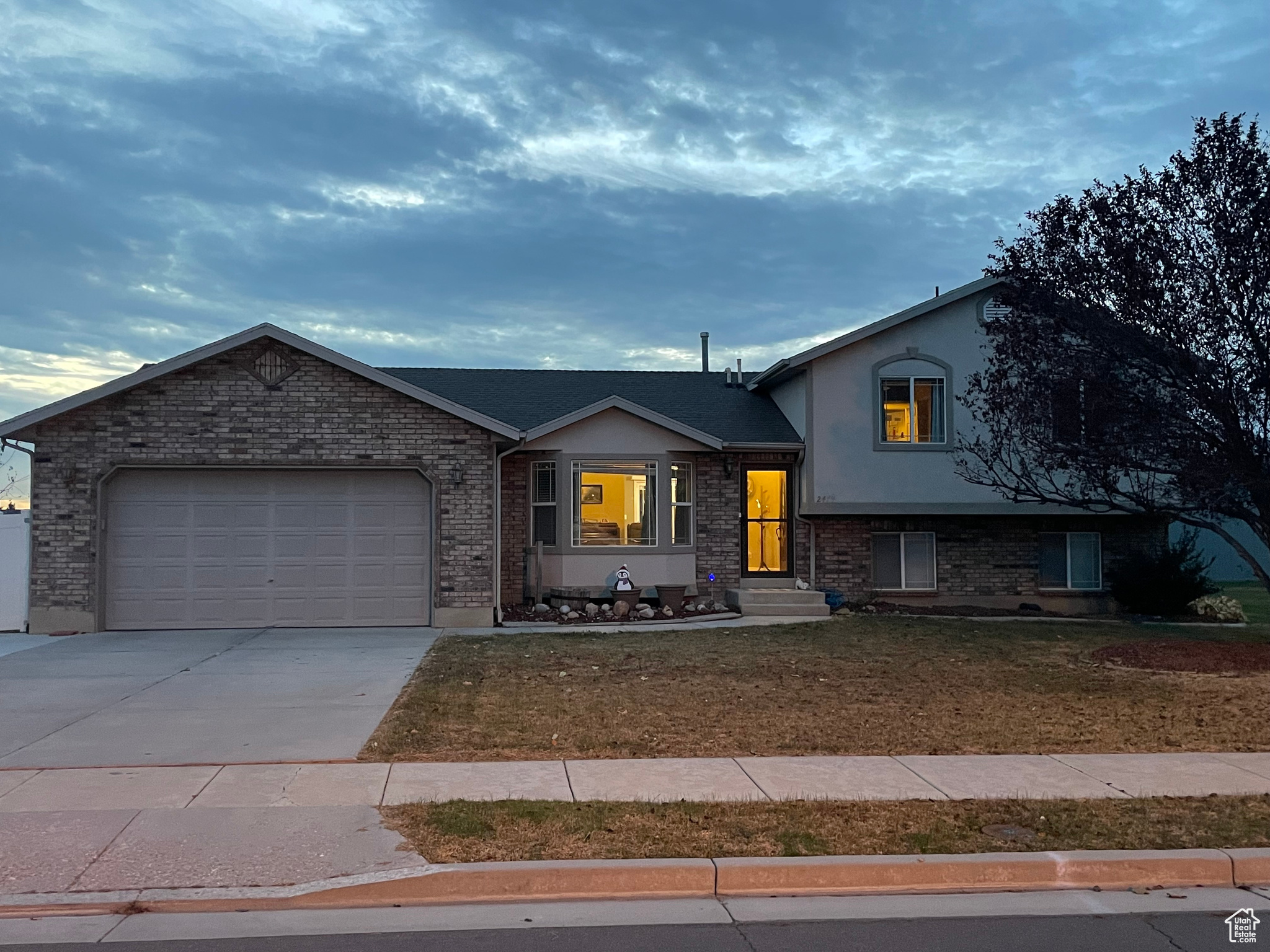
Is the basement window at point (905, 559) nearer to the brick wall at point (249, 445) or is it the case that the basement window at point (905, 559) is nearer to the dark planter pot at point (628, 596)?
the dark planter pot at point (628, 596)

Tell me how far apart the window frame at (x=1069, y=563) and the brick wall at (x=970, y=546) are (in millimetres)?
48

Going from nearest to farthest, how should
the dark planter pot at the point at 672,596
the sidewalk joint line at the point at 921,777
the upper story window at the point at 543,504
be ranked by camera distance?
the sidewalk joint line at the point at 921,777
the dark planter pot at the point at 672,596
the upper story window at the point at 543,504

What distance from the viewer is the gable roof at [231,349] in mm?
16281

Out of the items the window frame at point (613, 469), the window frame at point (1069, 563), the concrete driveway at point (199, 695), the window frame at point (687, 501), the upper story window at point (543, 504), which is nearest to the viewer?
the concrete driveway at point (199, 695)

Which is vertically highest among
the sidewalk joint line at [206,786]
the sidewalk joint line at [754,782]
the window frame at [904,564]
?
the window frame at [904,564]

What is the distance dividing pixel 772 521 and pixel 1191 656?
28.5 ft

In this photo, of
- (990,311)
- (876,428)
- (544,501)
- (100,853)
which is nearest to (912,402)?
(876,428)

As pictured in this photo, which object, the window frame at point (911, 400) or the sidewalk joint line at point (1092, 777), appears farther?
the window frame at point (911, 400)

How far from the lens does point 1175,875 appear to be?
622cm

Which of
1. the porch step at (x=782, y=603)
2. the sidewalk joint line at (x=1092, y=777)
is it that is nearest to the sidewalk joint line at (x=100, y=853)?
the sidewalk joint line at (x=1092, y=777)

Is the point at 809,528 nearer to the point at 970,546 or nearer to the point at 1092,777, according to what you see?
the point at 970,546

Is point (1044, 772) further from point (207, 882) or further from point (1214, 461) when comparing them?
point (1214, 461)

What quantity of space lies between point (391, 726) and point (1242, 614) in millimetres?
17220

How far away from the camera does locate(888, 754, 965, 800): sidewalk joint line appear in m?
7.70
